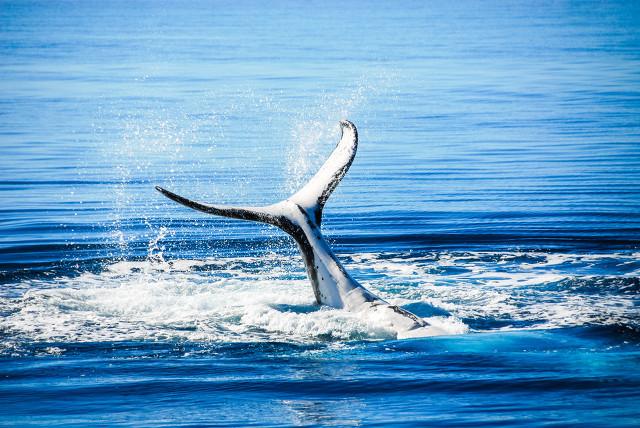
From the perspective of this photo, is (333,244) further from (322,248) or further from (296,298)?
(322,248)

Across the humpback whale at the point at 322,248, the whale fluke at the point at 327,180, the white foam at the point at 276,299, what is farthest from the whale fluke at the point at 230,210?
the white foam at the point at 276,299

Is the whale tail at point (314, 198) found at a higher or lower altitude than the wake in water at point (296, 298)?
higher

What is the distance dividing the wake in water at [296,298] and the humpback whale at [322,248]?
0.38 feet

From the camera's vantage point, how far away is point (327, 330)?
31.4 ft

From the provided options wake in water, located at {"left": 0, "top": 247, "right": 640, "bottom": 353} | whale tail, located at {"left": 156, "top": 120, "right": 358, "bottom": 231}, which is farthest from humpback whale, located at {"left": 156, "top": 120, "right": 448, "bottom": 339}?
wake in water, located at {"left": 0, "top": 247, "right": 640, "bottom": 353}

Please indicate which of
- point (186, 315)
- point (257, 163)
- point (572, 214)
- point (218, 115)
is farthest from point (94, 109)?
point (186, 315)

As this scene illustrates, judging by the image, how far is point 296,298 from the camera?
10.7m

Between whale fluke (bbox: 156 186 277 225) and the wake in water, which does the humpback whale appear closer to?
whale fluke (bbox: 156 186 277 225)

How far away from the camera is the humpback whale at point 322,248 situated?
9.52 m

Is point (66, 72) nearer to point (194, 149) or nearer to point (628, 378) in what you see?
point (194, 149)

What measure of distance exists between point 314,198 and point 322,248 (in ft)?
1.69

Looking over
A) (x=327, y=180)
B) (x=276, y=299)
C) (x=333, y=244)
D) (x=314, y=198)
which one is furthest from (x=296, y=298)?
(x=333, y=244)

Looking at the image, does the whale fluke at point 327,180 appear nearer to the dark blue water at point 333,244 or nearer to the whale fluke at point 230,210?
the whale fluke at point 230,210

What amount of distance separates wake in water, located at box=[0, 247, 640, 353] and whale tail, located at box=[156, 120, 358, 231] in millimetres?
802
